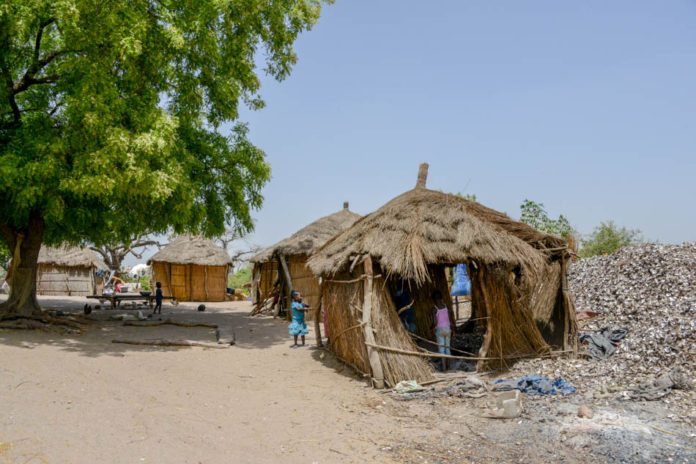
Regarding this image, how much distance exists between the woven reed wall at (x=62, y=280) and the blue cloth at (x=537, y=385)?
23.2 meters

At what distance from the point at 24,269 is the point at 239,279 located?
20.6 metres

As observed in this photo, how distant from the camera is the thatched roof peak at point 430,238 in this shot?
7.52 meters

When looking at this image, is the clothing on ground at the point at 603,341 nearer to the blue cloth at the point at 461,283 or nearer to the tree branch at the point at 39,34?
the blue cloth at the point at 461,283

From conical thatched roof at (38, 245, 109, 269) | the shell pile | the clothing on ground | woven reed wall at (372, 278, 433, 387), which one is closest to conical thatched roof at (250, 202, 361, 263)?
woven reed wall at (372, 278, 433, 387)

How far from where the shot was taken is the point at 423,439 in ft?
16.9

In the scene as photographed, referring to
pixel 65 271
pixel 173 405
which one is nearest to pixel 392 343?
pixel 173 405

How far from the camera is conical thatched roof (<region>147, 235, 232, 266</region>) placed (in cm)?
2125

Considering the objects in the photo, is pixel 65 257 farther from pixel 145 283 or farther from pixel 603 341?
pixel 603 341

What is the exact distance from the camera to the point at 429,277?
8.01 metres

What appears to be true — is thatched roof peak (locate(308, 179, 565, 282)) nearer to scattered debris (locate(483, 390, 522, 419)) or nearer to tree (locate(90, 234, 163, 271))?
scattered debris (locate(483, 390, 522, 419))

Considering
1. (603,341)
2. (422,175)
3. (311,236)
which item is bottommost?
(603,341)

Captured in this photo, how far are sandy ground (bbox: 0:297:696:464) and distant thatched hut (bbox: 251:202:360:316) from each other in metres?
6.50

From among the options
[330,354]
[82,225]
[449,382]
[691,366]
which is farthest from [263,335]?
[691,366]

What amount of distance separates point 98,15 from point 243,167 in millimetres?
4579
